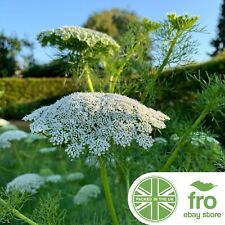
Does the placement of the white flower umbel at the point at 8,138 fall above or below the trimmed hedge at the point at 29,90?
below

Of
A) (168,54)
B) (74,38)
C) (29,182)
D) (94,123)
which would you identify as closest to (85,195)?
(29,182)

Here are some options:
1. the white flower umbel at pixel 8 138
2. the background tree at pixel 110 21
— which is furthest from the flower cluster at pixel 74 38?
the background tree at pixel 110 21

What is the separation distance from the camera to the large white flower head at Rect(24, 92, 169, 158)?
232 cm

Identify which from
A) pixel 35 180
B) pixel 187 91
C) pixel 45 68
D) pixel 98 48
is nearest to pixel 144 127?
pixel 98 48

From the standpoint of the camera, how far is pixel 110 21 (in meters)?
39.6

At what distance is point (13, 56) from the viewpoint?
1230 inches

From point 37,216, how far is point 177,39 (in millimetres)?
1367

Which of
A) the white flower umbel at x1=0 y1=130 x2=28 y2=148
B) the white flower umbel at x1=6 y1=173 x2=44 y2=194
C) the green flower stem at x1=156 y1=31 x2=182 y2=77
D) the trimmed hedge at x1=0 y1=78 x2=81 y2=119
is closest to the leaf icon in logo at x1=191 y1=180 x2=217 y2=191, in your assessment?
the green flower stem at x1=156 y1=31 x2=182 y2=77

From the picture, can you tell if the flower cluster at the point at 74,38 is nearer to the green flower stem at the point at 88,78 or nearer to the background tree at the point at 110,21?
the green flower stem at the point at 88,78

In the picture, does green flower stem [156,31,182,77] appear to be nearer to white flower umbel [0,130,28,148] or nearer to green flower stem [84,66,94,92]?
green flower stem [84,66,94,92]

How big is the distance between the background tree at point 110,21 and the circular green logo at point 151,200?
116 ft

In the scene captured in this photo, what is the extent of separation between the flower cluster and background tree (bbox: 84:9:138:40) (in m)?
33.7

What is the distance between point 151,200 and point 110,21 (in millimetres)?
37737

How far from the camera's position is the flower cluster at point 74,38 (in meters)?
3.74
